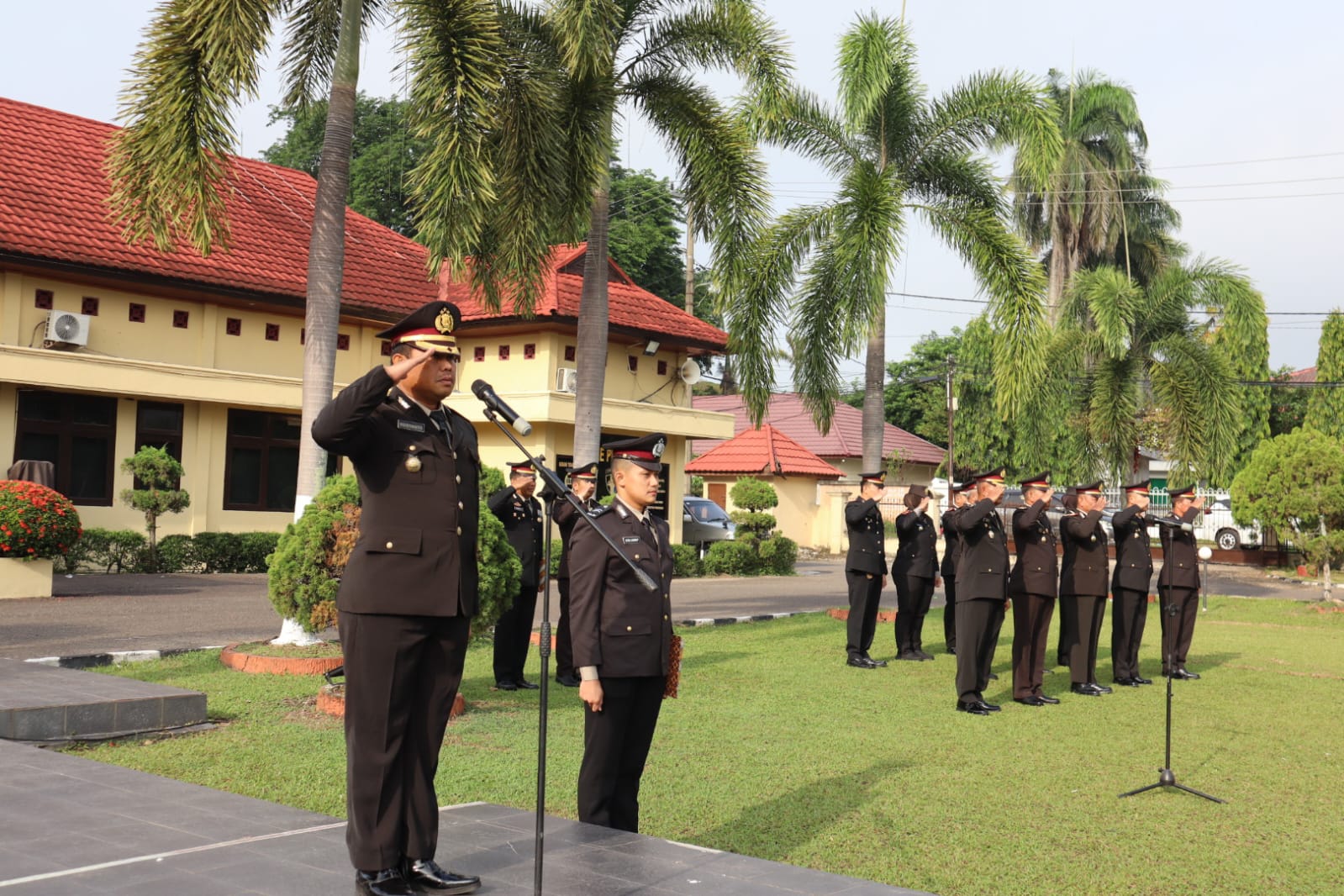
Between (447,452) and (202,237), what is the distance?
264 inches

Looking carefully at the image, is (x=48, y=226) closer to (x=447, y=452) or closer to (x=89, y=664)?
(x=89, y=664)

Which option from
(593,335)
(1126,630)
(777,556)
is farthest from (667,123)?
(777,556)

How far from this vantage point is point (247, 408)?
24.5m

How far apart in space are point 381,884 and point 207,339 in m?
21.3

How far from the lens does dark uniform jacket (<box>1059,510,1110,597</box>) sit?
456 inches

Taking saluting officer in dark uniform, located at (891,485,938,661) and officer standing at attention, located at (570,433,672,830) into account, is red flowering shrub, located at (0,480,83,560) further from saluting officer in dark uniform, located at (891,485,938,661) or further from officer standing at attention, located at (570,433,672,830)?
officer standing at attention, located at (570,433,672,830)

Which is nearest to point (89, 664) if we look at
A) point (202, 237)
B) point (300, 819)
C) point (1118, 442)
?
point (202, 237)

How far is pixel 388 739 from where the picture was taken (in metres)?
4.35

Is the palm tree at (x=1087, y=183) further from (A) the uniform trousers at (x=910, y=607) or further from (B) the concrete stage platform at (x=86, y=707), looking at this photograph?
(B) the concrete stage platform at (x=86, y=707)

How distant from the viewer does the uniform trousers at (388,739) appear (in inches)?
169

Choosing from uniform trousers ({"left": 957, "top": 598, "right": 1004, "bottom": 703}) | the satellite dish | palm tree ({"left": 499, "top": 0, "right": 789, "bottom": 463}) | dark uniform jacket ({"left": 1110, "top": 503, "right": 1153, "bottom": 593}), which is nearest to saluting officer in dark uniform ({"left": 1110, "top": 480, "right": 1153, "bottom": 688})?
dark uniform jacket ({"left": 1110, "top": 503, "right": 1153, "bottom": 593})

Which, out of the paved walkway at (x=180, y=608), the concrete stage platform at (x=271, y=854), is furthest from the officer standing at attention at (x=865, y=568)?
the concrete stage platform at (x=271, y=854)

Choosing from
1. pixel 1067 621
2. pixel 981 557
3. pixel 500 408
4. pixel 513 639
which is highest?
pixel 500 408

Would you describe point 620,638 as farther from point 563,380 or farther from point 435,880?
point 563,380
